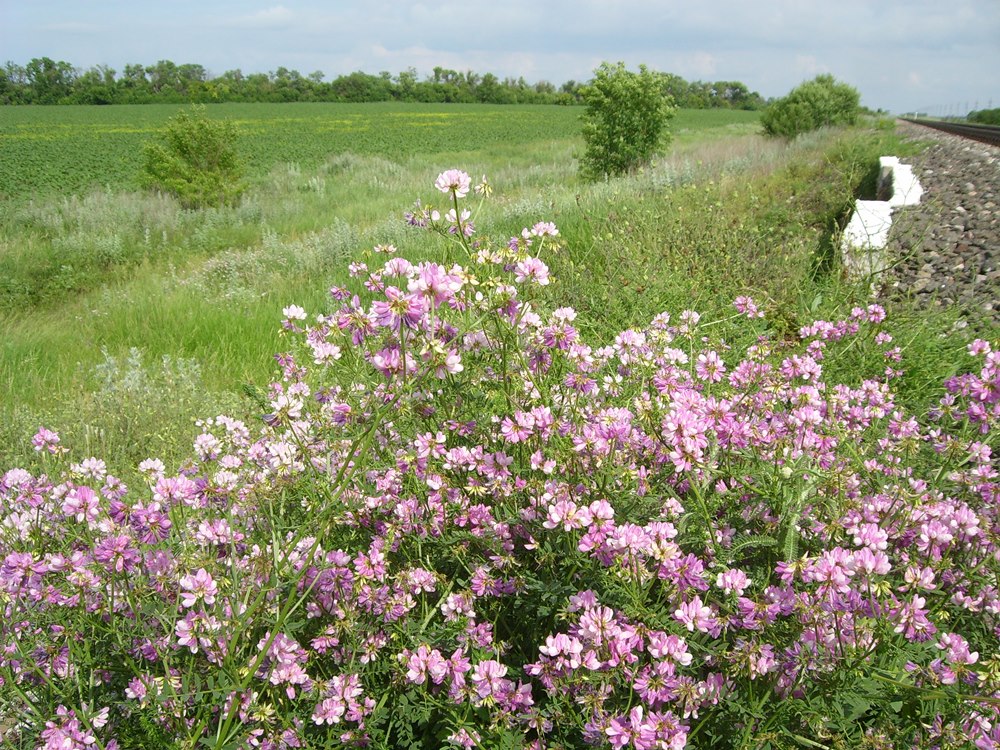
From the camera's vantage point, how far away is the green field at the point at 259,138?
84.1 feet

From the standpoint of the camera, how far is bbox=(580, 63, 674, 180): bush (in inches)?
590

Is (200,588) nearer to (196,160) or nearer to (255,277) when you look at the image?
(255,277)

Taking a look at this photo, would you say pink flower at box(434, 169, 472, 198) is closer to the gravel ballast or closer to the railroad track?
the gravel ballast

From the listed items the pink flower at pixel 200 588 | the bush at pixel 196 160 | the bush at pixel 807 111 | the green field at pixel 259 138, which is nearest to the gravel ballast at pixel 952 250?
the pink flower at pixel 200 588

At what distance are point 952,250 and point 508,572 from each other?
20.9ft

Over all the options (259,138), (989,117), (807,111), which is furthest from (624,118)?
(989,117)

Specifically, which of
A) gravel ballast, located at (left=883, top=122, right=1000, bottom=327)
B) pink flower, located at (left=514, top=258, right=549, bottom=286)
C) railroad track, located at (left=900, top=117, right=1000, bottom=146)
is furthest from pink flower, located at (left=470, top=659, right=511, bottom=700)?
railroad track, located at (left=900, top=117, right=1000, bottom=146)

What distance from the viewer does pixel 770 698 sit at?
157cm

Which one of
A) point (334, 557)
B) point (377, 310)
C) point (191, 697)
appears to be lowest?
point (191, 697)

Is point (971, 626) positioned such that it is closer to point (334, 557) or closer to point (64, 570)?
point (334, 557)

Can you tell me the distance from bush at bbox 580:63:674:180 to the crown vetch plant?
14.1 metres

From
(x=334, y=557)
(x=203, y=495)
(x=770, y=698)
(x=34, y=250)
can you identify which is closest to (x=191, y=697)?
(x=334, y=557)

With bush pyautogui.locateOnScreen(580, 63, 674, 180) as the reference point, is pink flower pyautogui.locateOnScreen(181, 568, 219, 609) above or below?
below

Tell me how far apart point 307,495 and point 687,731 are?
1.25m
